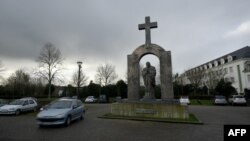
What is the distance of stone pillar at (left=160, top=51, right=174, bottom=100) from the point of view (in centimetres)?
1437

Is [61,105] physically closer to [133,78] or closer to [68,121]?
→ [68,121]

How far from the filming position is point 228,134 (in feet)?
16.5

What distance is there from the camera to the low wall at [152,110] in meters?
12.6

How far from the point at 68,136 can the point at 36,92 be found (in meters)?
53.3

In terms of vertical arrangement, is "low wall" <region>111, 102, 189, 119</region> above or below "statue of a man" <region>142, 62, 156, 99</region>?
below

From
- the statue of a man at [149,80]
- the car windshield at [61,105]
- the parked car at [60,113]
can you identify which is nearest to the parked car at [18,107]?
the car windshield at [61,105]

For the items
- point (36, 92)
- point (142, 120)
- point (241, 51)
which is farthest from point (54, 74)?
point (241, 51)

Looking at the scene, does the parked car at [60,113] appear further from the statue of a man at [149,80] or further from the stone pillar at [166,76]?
the stone pillar at [166,76]

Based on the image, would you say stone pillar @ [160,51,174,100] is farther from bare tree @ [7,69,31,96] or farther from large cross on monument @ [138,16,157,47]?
bare tree @ [7,69,31,96]

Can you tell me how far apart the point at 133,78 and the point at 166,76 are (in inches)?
110

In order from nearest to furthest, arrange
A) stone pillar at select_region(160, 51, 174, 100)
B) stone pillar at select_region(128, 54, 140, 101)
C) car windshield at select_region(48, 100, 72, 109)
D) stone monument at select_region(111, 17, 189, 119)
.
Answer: car windshield at select_region(48, 100, 72, 109), stone monument at select_region(111, 17, 189, 119), stone pillar at select_region(160, 51, 174, 100), stone pillar at select_region(128, 54, 140, 101)

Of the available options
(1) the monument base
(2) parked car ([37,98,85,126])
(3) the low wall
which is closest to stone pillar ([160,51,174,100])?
(1) the monument base

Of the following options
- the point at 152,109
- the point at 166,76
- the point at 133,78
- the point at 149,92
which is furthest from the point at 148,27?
the point at 152,109

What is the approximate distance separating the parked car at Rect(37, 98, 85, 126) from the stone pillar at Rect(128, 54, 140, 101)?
4.70m
